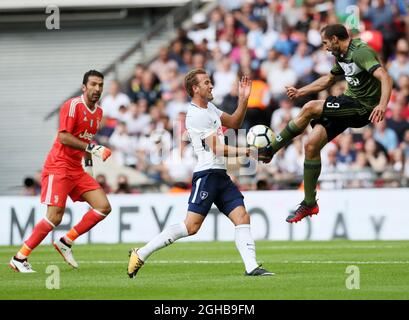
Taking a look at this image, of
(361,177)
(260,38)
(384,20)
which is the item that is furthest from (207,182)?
(260,38)

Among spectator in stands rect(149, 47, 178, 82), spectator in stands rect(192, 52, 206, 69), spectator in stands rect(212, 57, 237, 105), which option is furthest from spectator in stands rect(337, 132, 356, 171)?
spectator in stands rect(149, 47, 178, 82)

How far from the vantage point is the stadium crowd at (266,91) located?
22.1 meters

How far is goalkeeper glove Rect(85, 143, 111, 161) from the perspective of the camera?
43.1ft

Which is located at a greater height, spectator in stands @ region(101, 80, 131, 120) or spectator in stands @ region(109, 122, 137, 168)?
spectator in stands @ region(101, 80, 131, 120)

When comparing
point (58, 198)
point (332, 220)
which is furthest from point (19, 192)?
point (58, 198)

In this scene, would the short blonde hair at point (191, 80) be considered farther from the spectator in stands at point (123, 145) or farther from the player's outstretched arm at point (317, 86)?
the spectator in stands at point (123, 145)

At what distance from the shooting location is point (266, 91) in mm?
23734

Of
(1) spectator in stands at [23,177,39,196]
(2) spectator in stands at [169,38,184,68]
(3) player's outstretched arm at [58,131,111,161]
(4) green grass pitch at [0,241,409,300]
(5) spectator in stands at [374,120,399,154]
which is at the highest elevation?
(2) spectator in stands at [169,38,184,68]

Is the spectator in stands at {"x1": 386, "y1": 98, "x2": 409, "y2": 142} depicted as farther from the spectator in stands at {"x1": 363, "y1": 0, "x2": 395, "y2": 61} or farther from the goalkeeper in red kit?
the goalkeeper in red kit

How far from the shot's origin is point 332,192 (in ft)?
67.5

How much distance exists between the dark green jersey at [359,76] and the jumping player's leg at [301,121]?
0.45m

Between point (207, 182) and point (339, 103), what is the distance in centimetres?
210

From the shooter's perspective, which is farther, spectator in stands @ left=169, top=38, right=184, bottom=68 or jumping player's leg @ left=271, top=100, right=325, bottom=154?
spectator in stands @ left=169, top=38, right=184, bottom=68

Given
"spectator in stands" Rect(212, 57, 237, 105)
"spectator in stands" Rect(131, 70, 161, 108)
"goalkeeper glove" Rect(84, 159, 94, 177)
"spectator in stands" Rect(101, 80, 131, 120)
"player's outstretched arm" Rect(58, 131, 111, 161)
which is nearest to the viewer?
"player's outstretched arm" Rect(58, 131, 111, 161)
